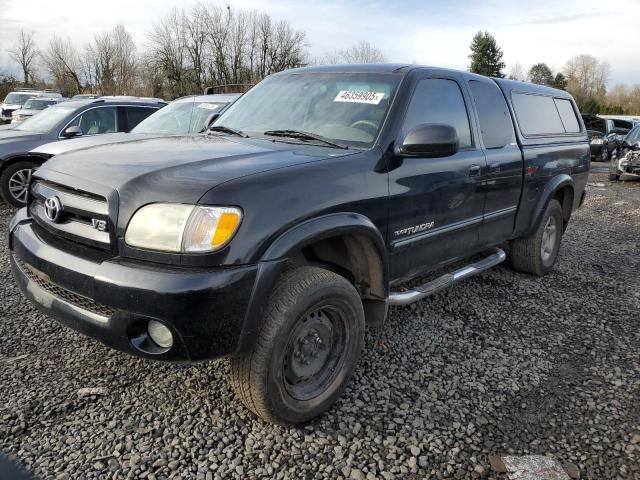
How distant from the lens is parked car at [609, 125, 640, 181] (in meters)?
12.8

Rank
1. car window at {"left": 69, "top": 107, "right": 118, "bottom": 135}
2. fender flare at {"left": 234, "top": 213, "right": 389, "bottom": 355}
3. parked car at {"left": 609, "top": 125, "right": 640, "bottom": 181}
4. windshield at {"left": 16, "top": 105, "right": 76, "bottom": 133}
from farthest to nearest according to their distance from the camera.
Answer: parked car at {"left": 609, "top": 125, "right": 640, "bottom": 181} → car window at {"left": 69, "top": 107, "right": 118, "bottom": 135} → windshield at {"left": 16, "top": 105, "right": 76, "bottom": 133} → fender flare at {"left": 234, "top": 213, "right": 389, "bottom": 355}

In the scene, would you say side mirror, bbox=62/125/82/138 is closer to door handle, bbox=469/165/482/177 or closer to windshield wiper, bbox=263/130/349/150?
windshield wiper, bbox=263/130/349/150

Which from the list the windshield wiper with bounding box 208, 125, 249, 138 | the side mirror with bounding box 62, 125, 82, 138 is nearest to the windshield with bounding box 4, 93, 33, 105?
the side mirror with bounding box 62, 125, 82, 138

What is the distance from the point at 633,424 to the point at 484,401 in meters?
0.77

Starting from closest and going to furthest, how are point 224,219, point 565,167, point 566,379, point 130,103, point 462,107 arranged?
point 224,219 < point 566,379 < point 462,107 < point 565,167 < point 130,103

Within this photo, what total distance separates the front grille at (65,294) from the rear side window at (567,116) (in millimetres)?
4900

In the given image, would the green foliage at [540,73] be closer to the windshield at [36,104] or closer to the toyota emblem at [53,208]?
the windshield at [36,104]

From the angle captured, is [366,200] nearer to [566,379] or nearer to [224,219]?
[224,219]

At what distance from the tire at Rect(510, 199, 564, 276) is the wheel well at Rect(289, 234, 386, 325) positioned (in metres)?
2.51

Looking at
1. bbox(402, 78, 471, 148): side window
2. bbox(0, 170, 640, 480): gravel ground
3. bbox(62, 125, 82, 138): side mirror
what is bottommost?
bbox(0, 170, 640, 480): gravel ground

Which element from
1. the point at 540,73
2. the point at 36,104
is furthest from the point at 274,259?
the point at 540,73

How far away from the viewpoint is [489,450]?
247 centimetres

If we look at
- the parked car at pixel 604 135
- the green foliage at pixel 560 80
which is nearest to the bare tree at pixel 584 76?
the green foliage at pixel 560 80

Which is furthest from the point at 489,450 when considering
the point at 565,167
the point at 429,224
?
the point at 565,167
